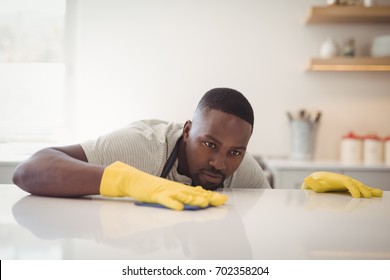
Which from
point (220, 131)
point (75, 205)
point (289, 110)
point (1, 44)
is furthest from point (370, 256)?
point (1, 44)

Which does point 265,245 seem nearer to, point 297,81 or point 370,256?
point 370,256

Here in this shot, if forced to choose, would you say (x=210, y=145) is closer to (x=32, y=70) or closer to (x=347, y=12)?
(x=347, y=12)

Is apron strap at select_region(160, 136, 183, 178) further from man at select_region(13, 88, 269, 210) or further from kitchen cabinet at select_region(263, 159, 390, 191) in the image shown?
kitchen cabinet at select_region(263, 159, 390, 191)

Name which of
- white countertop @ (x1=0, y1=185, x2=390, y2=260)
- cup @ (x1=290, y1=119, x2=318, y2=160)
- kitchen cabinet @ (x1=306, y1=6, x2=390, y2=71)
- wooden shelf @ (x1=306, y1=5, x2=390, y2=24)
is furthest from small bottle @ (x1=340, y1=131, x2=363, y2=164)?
white countertop @ (x1=0, y1=185, x2=390, y2=260)

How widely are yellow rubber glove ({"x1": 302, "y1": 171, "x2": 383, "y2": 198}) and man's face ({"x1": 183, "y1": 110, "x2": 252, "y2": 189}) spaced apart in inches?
8.1

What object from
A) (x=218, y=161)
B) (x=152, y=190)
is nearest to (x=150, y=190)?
(x=152, y=190)

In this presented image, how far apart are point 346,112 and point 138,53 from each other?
55.7 inches

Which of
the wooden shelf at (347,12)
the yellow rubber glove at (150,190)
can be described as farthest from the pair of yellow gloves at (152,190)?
the wooden shelf at (347,12)

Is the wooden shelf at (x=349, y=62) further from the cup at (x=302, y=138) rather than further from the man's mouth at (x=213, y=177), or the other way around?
the man's mouth at (x=213, y=177)

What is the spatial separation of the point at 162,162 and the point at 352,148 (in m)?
1.82

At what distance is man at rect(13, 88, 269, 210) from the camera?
840 millimetres

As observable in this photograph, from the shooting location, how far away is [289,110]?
286cm

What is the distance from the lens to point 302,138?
107 inches

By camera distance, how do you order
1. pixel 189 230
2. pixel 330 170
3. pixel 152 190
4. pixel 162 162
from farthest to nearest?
pixel 330 170 < pixel 162 162 < pixel 152 190 < pixel 189 230
